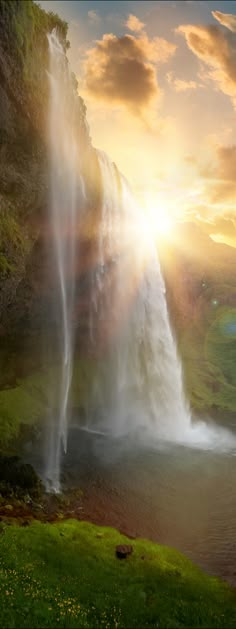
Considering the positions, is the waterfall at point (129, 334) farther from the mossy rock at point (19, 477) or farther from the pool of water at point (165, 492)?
the mossy rock at point (19, 477)

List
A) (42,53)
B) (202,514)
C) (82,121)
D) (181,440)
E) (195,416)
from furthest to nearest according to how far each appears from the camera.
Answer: (195,416), (181,440), (82,121), (42,53), (202,514)

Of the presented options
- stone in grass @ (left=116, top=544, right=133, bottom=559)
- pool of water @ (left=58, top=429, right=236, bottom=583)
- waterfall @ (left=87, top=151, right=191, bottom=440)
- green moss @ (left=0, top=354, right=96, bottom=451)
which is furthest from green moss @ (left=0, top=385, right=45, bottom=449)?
stone in grass @ (left=116, top=544, right=133, bottom=559)

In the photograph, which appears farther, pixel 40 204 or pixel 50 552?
pixel 40 204

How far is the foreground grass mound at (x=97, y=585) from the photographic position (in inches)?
570

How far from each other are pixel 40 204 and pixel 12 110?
29.6 ft

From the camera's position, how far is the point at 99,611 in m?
14.9

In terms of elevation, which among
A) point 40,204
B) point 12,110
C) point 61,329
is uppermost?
point 12,110

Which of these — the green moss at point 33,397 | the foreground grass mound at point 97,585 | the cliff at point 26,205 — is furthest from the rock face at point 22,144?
the foreground grass mound at point 97,585

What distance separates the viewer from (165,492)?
2950 centimetres

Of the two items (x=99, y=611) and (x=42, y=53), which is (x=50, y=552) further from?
(x=42, y=53)

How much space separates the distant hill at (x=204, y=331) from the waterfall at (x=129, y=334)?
28.2 ft

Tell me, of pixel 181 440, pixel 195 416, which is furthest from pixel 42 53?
pixel 195 416

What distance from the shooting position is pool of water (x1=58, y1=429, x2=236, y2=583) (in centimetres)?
2277

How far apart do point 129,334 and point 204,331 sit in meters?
56.4
